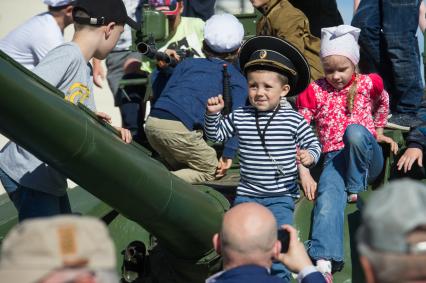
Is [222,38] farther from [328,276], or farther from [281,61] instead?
[328,276]

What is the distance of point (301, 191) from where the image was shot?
6352 millimetres

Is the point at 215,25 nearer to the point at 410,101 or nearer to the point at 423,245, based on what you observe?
Result: the point at 410,101

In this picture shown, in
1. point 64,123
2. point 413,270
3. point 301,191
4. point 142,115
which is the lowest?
point 142,115

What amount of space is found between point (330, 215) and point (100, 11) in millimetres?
1548

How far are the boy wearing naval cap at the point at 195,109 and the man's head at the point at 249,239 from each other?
267 centimetres

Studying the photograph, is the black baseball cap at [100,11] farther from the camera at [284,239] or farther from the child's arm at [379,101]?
the camera at [284,239]

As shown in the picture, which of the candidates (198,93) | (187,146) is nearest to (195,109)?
(198,93)

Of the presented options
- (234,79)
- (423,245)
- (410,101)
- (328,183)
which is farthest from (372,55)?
(423,245)

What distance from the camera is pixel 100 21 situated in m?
5.84

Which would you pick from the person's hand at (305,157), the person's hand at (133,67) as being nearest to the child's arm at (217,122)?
the person's hand at (305,157)

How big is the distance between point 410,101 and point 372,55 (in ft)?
1.50

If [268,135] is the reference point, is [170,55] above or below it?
below

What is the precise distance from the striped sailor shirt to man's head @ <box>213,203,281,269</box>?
1732mm

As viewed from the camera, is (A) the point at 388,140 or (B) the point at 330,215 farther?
(A) the point at 388,140
